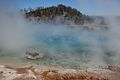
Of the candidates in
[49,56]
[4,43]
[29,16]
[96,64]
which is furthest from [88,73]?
[29,16]

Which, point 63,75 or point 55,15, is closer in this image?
point 63,75

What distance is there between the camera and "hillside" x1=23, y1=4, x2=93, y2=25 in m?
93.8

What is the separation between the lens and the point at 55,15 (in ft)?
324

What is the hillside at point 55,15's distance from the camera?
93.8 metres

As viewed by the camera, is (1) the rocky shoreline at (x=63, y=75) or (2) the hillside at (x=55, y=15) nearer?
(1) the rocky shoreline at (x=63, y=75)

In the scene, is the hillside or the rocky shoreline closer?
the rocky shoreline

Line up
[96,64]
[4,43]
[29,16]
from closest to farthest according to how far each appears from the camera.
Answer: [96,64]
[4,43]
[29,16]

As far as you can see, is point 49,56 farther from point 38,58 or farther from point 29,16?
point 29,16

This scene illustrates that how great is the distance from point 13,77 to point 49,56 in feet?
27.0

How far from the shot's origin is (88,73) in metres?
14.4

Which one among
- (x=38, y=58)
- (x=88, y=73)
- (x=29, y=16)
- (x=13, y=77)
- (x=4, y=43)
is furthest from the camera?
(x=29, y=16)

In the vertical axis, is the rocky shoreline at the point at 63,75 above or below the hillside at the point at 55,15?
below

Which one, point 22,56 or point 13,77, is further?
point 22,56

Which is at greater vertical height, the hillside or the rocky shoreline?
the hillside
